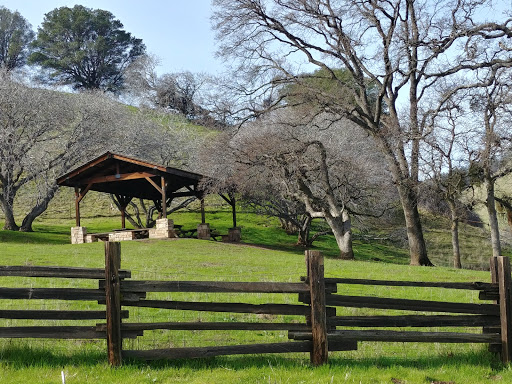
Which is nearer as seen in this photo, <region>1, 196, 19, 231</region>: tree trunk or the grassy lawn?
the grassy lawn

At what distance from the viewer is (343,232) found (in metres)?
29.8

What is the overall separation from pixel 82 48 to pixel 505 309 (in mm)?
90622

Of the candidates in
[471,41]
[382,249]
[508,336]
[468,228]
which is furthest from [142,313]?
[468,228]

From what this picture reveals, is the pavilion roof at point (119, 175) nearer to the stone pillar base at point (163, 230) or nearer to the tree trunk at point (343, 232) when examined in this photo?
the stone pillar base at point (163, 230)

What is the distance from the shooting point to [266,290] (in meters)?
7.29

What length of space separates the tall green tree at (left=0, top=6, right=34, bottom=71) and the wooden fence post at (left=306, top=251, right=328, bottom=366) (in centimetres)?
9520

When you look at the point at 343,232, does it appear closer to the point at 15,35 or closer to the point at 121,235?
the point at 121,235

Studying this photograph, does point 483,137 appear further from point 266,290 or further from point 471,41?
point 266,290

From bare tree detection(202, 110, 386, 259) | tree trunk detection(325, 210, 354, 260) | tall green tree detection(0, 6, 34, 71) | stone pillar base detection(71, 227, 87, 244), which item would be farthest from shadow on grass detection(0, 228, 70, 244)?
tall green tree detection(0, 6, 34, 71)

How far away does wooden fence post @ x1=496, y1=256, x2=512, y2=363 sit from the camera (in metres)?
7.83

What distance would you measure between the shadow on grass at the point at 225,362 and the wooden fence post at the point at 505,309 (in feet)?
0.67

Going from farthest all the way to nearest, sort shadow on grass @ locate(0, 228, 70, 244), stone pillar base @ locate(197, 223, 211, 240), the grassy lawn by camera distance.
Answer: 1. stone pillar base @ locate(197, 223, 211, 240)
2. shadow on grass @ locate(0, 228, 70, 244)
3. the grassy lawn

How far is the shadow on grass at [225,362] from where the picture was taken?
274 inches

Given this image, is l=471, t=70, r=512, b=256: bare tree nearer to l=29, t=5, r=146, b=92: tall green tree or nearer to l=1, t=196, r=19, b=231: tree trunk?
l=1, t=196, r=19, b=231: tree trunk
